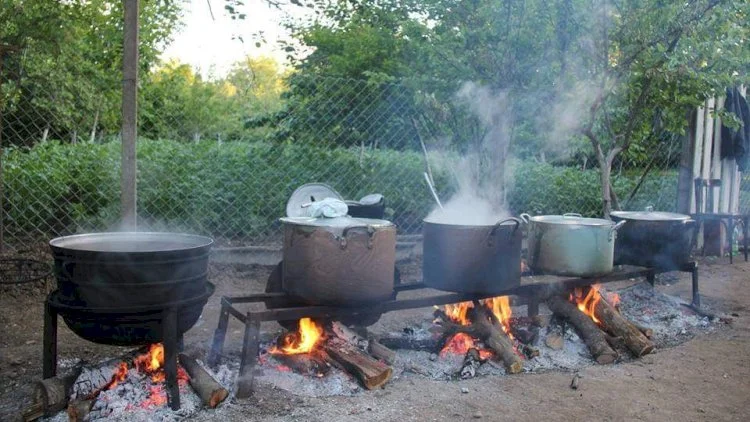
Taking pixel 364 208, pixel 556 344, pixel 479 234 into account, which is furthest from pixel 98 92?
pixel 556 344

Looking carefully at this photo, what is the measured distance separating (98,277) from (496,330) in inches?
99.7

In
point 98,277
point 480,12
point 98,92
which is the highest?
point 480,12

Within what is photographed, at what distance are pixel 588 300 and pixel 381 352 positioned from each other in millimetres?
1976

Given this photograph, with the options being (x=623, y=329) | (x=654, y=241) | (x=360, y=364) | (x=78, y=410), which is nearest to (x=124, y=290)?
(x=78, y=410)

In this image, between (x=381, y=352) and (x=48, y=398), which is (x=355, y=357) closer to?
(x=381, y=352)

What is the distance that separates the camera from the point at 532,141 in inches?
256

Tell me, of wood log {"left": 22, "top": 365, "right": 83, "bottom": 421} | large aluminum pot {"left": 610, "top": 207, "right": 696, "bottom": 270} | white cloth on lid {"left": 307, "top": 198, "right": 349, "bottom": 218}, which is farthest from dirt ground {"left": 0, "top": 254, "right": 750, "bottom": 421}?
white cloth on lid {"left": 307, "top": 198, "right": 349, "bottom": 218}

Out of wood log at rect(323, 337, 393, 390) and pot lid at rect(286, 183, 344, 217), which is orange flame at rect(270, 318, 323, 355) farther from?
pot lid at rect(286, 183, 344, 217)

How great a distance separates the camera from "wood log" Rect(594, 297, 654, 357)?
4.17 m

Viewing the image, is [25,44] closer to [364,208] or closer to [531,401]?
[364,208]

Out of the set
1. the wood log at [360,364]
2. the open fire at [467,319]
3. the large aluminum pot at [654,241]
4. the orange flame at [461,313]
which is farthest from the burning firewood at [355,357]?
the large aluminum pot at [654,241]

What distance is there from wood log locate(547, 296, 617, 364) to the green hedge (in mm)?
2401

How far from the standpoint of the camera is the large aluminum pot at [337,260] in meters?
3.31

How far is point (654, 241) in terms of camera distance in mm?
5031
